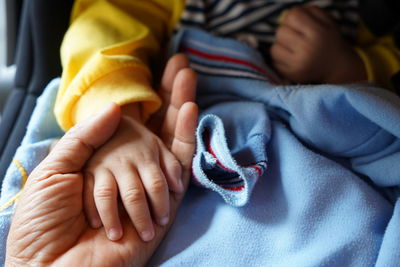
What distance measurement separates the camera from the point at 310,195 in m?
0.52

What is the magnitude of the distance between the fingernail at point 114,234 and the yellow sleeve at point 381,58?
0.50m

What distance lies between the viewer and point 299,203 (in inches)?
20.4

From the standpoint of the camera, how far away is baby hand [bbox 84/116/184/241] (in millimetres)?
487

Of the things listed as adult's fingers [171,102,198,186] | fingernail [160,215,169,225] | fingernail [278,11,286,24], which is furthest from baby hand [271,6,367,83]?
fingernail [160,215,169,225]

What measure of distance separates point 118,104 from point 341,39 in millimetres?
436

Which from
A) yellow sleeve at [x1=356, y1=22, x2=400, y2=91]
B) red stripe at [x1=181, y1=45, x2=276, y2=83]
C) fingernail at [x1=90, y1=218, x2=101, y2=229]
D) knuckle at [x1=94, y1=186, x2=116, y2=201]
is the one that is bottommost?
fingernail at [x1=90, y1=218, x2=101, y2=229]

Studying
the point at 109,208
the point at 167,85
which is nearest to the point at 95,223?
the point at 109,208

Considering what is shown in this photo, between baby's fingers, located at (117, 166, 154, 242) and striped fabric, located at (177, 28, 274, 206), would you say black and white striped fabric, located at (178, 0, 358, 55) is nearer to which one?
striped fabric, located at (177, 28, 274, 206)

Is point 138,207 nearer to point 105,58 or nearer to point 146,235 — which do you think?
point 146,235

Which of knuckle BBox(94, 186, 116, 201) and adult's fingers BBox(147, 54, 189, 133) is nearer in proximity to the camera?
knuckle BBox(94, 186, 116, 201)

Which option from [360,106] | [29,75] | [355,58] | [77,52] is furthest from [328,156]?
[29,75]

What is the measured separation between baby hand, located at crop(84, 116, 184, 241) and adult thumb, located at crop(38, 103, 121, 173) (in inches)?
0.6

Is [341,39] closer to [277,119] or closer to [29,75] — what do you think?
[277,119]

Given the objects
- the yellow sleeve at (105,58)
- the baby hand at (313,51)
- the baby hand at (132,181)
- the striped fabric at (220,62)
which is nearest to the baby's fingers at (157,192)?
the baby hand at (132,181)
